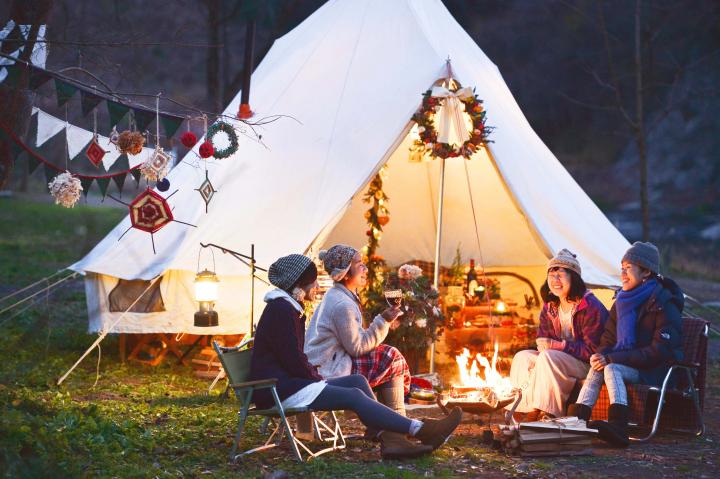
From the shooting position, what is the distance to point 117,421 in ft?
18.0

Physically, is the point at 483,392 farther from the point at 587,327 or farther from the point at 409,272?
the point at 409,272

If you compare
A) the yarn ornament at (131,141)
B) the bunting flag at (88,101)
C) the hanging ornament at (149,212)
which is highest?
the bunting flag at (88,101)

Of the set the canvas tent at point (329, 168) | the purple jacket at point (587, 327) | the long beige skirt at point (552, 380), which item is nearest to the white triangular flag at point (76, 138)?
the canvas tent at point (329, 168)

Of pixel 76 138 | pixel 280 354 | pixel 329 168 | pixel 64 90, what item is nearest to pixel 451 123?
pixel 329 168

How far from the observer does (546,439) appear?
16.0 feet

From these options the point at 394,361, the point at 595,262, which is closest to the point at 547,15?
the point at 595,262

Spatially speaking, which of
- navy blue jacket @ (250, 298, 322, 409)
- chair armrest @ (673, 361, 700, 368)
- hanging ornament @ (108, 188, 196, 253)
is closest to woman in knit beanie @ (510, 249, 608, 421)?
chair armrest @ (673, 361, 700, 368)

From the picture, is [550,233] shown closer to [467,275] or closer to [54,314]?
[467,275]

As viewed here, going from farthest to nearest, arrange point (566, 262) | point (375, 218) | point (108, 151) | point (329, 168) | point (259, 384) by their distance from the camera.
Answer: point (375, 218)
point (329, 168)
point (108, 151)
point (566, 262)
point (259, 384)

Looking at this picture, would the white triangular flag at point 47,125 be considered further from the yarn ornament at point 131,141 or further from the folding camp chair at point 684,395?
the folding camp chair at point 684,395

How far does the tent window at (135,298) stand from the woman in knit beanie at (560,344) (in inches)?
107

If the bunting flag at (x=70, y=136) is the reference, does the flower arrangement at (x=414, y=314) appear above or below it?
below

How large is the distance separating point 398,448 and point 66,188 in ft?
8.18

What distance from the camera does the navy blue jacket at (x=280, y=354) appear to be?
182 inches
